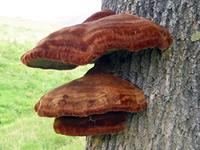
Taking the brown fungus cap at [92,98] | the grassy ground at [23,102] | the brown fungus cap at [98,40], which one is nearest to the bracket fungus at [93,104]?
the brown fungus cap at [92,98]

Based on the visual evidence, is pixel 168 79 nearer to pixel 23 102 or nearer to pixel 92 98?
pixel 92 98

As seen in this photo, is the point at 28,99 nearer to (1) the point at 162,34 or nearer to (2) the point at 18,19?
(1) the point at 162,34

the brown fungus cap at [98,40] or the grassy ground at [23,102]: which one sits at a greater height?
the brown fungus cap at [98,40]

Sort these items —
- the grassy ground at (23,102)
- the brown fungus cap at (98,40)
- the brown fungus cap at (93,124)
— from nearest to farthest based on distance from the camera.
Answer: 1. the brown fungus cap at (98,40)
2. the brown fungus cap at (93,124)
3. the grassy ground at (23,102)

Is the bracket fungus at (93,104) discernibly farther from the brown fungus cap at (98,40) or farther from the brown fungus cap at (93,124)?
the brown fungus cap at (98,40)

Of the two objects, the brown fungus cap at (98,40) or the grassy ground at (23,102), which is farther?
the grassy ground at (23,102)

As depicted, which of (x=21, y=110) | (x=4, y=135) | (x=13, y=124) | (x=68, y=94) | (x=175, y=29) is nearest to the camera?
(x=68, y=94)

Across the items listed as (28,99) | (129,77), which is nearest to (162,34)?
(129,77)

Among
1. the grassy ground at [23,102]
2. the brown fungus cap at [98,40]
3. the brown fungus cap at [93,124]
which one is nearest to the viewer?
the brown fungus cap at [98,40]

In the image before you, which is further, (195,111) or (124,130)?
(124,130)
